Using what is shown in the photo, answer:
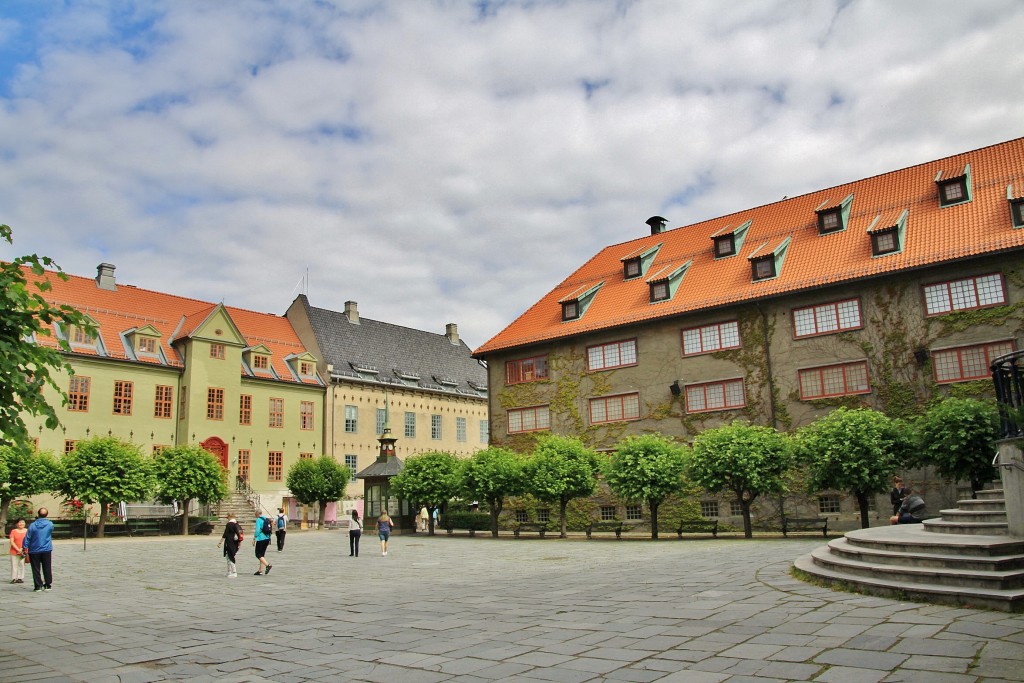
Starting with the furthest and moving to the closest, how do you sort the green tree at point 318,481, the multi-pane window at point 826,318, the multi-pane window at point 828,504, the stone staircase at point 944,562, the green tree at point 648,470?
the green tree at point 318,481 → the multi-pane window at point 826,318 → the multi-pane window at point 828,504 → the green tree at point 648,470 → the stone staircase at point 944,562

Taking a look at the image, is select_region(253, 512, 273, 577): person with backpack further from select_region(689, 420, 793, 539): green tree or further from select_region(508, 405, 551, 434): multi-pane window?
select_region(508, 405, 551, 434): multi-pane window

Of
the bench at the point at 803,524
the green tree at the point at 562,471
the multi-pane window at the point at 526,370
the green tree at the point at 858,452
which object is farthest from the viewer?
the multi-pane window at the point at 526,370

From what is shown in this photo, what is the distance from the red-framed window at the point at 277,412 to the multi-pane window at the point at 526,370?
19.3 meters

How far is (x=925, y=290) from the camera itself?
95.3 ft

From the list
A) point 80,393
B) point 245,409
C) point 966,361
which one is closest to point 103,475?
point 80,393

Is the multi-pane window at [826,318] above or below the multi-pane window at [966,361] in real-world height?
above

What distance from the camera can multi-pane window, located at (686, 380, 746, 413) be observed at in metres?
33.2

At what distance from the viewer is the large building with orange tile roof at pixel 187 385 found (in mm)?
44125

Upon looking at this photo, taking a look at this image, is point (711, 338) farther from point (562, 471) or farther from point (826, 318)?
point (562, 471)

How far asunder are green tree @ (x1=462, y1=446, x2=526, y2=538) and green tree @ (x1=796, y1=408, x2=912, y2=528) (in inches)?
481

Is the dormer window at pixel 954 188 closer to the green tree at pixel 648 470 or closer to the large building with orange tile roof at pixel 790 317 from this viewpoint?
the large building with orange tile roof at pixel 790 317

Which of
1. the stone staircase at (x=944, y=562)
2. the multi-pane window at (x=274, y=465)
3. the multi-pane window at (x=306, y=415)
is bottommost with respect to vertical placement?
the stone staircase at (x=944, y=562)

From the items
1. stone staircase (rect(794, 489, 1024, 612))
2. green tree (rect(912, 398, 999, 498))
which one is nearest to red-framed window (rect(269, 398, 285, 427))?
green tree (rect(912, 398, 999, 498))

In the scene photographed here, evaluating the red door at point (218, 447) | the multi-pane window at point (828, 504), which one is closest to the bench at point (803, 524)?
the multi-pane window at point (828, 504)
